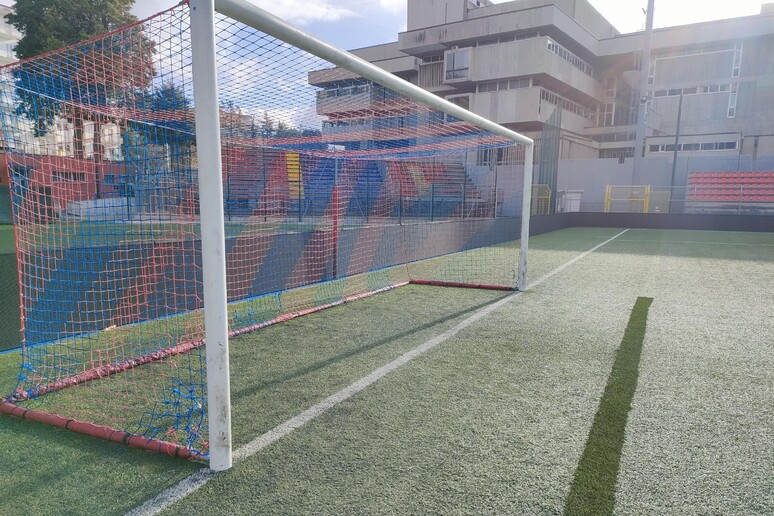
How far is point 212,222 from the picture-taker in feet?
7.39

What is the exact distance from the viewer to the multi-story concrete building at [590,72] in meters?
28.6

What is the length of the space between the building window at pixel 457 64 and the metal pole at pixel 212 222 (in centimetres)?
3196

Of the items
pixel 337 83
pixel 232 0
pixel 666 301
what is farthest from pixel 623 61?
pixel 232 0

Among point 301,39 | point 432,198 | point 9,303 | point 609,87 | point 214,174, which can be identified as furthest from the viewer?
point 609,87

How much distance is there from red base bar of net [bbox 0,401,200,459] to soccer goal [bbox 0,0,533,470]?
10mm

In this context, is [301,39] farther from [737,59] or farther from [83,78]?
[737,59]

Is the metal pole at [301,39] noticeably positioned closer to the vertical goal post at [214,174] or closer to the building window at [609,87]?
the vertical goal post at [214,174]

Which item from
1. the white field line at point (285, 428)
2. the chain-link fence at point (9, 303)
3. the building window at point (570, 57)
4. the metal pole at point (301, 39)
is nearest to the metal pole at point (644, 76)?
the building window at point (570, 57)

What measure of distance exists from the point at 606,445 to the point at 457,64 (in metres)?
32.9


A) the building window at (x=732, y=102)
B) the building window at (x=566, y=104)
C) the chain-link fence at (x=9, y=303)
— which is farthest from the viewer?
the building window at (x=566, y=104)

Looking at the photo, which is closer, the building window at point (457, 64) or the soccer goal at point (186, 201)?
the soccer goal at point (186, 201)

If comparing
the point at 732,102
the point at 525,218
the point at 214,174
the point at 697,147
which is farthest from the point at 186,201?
the point at 732,102

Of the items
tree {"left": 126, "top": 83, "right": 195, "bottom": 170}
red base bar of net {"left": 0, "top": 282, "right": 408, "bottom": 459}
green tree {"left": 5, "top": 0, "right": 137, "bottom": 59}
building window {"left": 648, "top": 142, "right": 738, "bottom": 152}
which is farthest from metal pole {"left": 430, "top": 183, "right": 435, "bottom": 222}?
building window {"left": 648, "top": 142, "right": 738, "bottom": 152}

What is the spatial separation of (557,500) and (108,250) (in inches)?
169
